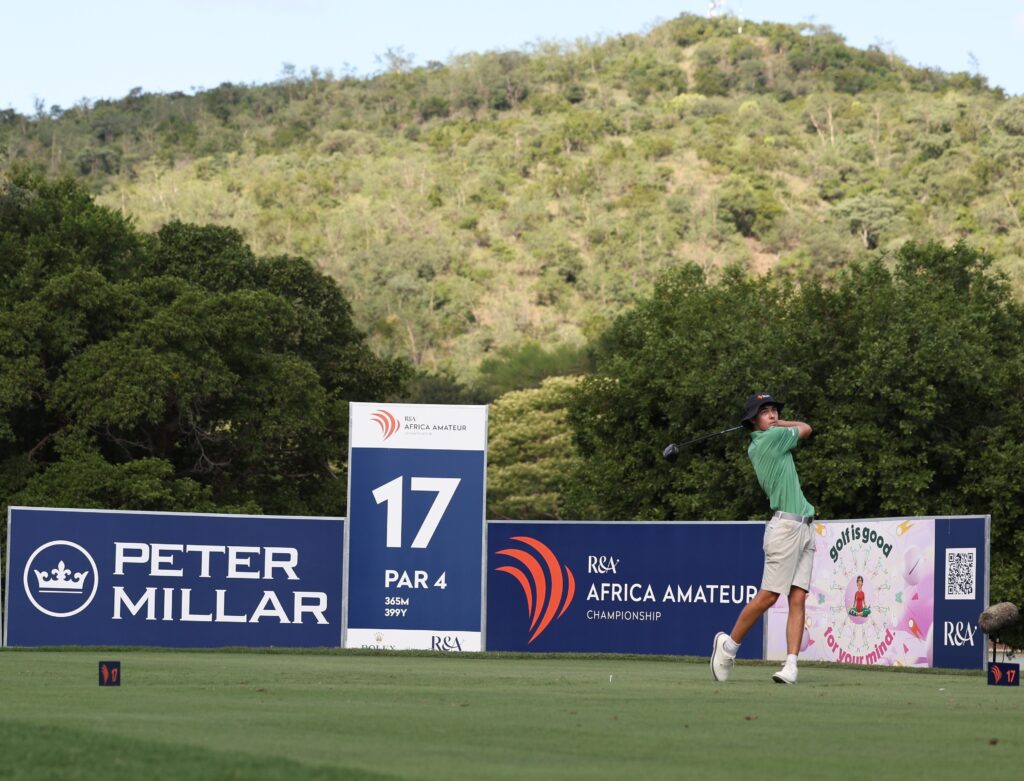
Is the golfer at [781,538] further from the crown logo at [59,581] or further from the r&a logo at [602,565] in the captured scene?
the crown logo at [59,581]

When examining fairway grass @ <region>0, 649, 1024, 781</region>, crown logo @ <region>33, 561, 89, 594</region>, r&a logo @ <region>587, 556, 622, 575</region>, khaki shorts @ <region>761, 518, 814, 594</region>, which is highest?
khaki shorts @ <region>761, 518, 814, 594</region>

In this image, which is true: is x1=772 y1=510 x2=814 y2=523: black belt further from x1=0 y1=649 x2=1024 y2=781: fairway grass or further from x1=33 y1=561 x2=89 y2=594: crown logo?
x1=33 y1=561 x2=89 y2=594: crown logo

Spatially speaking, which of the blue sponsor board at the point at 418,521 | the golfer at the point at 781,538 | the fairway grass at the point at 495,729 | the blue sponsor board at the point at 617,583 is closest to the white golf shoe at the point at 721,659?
the golfer at the point at 781,538

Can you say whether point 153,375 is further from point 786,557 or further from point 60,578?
point 786,557

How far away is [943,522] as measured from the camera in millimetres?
18031

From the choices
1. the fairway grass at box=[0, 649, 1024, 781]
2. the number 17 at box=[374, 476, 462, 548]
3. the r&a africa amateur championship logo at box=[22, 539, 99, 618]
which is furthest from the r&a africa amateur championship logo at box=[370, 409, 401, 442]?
the fairway grass at box=[0, 649, 1024, 781]

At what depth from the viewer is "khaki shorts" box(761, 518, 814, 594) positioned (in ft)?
36.8

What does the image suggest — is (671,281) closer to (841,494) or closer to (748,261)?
(841,494)

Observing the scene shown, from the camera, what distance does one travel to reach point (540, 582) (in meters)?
22.2

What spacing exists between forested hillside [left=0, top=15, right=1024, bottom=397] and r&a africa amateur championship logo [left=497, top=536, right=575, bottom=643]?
60987mm

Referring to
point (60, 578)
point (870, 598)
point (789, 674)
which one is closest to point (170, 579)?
point (60, 578)

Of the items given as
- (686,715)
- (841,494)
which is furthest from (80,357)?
(686,715)

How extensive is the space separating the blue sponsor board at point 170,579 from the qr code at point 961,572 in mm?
8100

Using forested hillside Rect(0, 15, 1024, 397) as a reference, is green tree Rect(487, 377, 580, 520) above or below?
below
